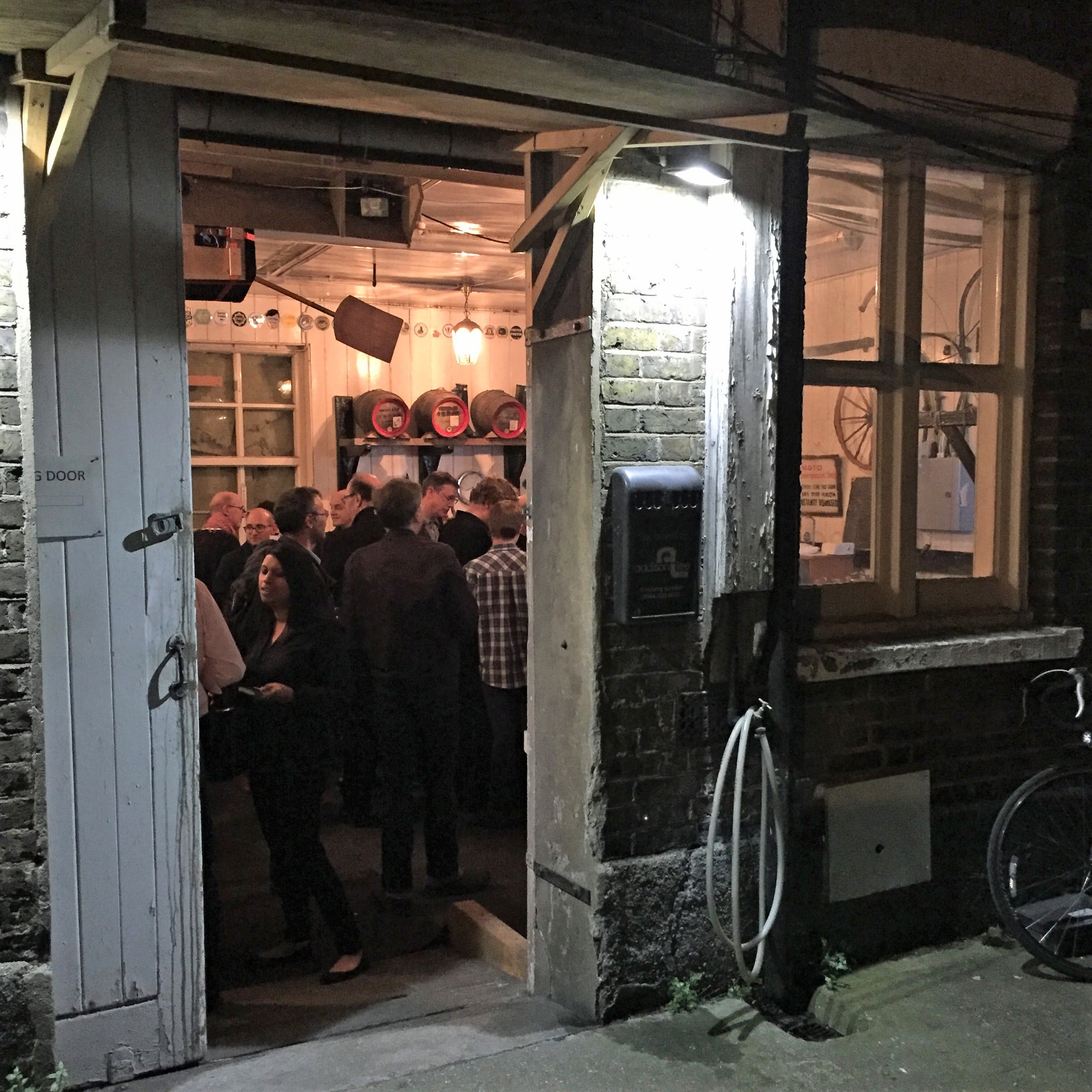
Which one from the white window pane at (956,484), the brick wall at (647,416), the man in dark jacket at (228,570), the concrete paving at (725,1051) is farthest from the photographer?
the man in dark jacket at (228,570)

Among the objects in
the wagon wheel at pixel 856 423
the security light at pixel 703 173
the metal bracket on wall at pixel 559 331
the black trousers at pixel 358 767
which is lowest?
the black trousers at pixel 358 767

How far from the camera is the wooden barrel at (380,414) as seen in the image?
10906 mm

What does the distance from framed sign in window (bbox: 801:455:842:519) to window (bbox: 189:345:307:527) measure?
24.2ft

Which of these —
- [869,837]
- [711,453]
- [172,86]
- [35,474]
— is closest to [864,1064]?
[869,837]

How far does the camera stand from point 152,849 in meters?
3.64

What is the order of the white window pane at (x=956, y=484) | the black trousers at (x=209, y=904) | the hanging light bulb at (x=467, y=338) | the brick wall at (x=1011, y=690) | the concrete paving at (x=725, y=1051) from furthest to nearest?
1. the hanging light bulb at (x=467, y=338)
2. the white window pane at (x=956, y=484)
3. the brick wall at (x=1011, y=690)
4. the black trousers at (x=209, y=904)
5. the concrete paving at (x=725, y=1051)

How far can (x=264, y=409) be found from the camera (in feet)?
36.9

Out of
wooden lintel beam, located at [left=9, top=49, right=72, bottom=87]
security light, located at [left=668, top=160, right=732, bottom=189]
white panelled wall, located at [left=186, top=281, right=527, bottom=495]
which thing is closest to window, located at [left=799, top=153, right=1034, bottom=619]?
security light, located at [left=668, top=160, right=732, bottom=189]

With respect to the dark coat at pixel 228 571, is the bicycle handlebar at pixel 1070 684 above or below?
below

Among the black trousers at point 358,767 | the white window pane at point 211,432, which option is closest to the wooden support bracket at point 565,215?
the black trousers at point 358,767

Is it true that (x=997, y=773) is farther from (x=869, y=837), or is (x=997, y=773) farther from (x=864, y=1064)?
(x=864, y=1064)

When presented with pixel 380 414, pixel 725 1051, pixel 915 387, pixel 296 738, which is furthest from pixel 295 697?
pixel 380 414

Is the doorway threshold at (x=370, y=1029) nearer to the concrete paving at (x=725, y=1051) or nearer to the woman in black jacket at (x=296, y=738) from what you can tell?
the concrete paving at (x=725, y=1051)

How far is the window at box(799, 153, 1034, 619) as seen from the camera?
15.4 ft
